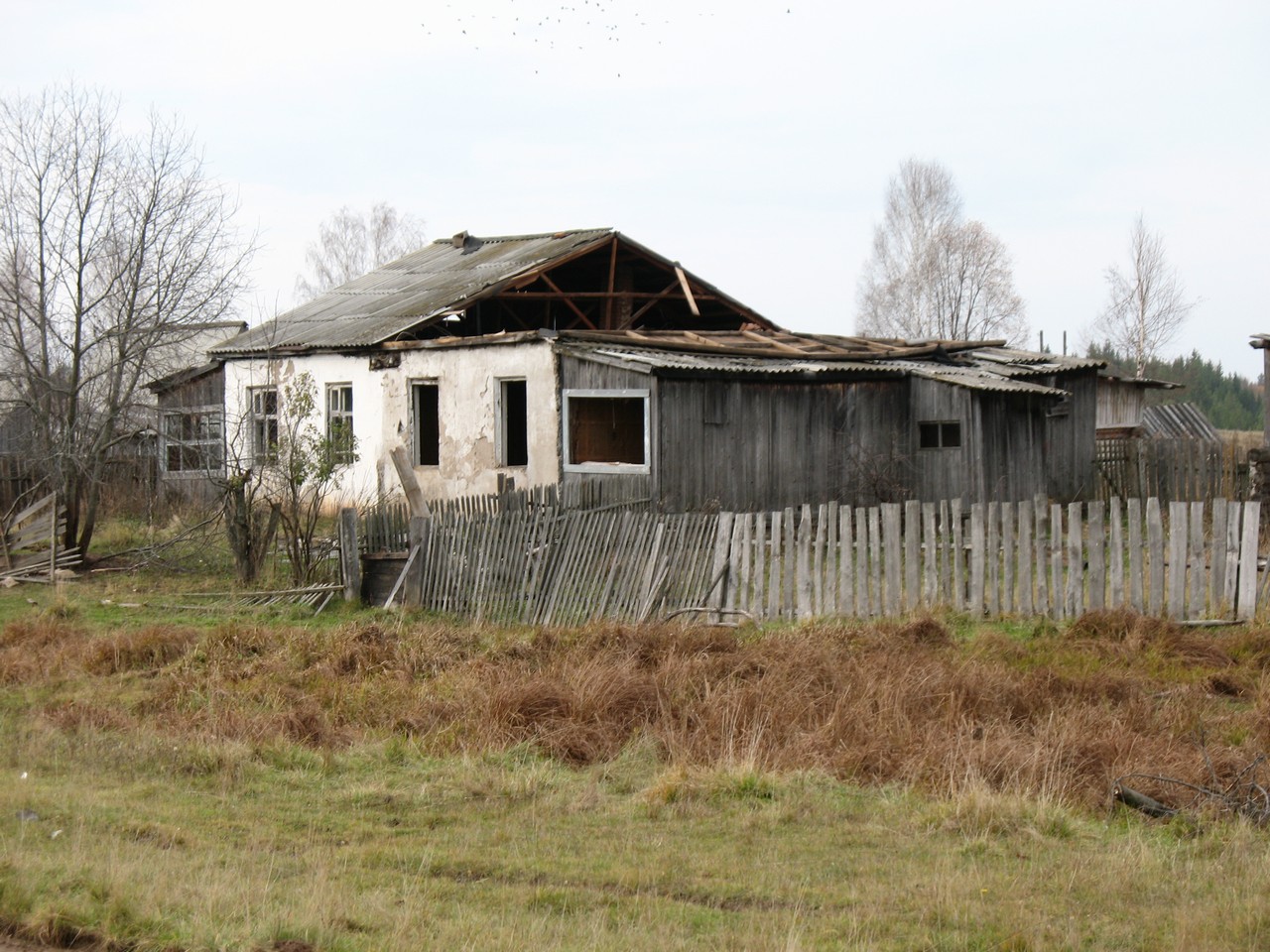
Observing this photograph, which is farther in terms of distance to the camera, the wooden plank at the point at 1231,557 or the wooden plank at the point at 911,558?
the wooden plank at the point at 911,558

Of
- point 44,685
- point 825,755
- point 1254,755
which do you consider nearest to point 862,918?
point 825,755

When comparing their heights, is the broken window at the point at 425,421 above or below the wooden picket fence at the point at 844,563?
above

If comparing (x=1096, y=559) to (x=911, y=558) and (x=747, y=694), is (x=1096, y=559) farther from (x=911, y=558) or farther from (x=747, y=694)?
(x=747, y=694)

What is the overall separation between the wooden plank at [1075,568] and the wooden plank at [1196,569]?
82 cm

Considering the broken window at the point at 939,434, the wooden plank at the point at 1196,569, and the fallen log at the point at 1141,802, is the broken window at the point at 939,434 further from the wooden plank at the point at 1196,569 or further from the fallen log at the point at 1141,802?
the fallen log at the point at 1141,802

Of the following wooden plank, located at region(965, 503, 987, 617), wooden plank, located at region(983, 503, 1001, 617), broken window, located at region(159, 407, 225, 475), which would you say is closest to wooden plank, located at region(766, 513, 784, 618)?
wooden plank, located at region(965, 503, 987, 617)

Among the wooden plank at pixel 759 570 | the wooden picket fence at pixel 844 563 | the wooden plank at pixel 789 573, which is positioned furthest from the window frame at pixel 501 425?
the wooden plank at pixel 789 573

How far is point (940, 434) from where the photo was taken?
19.0 m

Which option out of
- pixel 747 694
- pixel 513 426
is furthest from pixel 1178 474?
pixel 747 694

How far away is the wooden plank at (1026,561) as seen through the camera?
10781 millimetres

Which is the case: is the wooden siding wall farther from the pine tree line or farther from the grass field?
the pine tree line

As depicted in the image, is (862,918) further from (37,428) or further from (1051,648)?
(37,428)

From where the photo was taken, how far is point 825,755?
6883mm

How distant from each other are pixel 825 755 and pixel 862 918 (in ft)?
7.80
